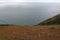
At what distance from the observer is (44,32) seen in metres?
2.39

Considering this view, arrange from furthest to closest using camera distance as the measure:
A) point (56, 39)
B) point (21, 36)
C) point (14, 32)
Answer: point (14, 32)
point (21, 36)
point (56, 39)

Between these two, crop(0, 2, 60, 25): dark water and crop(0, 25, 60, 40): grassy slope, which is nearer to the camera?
crop(0, 25, 60, 40): grassy slope

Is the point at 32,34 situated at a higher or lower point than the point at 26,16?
lower

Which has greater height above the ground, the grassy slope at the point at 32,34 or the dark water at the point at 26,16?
the dark water at the point at 26,16

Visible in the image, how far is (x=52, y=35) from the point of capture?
234 cm

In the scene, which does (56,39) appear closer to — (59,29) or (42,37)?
(42,37)

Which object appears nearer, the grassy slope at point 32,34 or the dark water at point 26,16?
the grassy slope at point 32,34

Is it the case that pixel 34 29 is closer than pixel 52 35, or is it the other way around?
pixel 52 35

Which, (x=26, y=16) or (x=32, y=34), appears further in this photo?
(x=26, y=16)

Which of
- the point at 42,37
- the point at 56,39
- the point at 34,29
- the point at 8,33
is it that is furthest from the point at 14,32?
the point at 56,39

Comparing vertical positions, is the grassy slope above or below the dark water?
below

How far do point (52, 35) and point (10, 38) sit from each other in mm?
568

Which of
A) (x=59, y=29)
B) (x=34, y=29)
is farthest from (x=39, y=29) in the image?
(x=59, y=29)

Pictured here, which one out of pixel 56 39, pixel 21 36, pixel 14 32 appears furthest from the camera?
pixel 14 32
